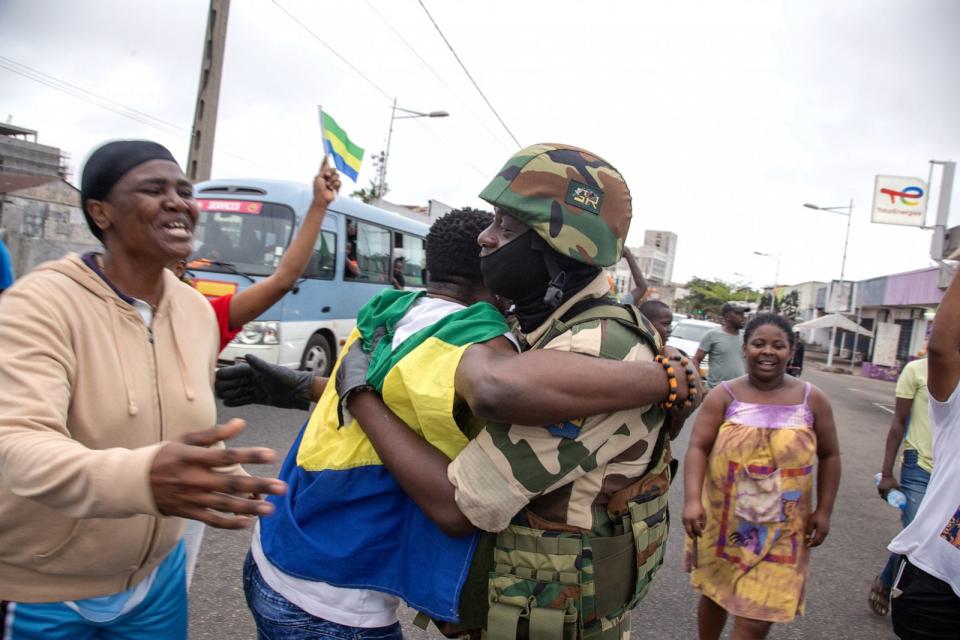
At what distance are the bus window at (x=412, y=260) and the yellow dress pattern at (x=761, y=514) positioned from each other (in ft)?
26.7

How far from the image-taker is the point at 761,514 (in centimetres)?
271

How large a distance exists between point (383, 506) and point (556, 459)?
41 centimetres

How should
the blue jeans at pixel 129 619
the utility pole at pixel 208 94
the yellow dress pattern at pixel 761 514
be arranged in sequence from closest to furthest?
the blue jeans at pixel 129 619
the yellow dress pattern at pixel 761 514
the utility pole at pixel 208 94

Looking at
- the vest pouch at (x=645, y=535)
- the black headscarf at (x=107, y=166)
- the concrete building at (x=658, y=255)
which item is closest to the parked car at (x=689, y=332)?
the vest pouch at (x=645, y=535)

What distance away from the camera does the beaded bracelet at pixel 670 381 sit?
1314 mm

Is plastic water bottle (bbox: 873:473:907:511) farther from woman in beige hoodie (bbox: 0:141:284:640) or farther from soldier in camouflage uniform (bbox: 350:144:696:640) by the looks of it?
woman in beige hoodie (bbox: 0:141:284:640)

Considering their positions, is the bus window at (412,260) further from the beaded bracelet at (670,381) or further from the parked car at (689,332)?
the beaded bracelet at (670,381)

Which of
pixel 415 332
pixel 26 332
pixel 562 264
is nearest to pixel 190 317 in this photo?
pixel 26 332

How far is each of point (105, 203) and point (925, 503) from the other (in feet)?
9.00

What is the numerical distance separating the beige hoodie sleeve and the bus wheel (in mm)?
6585

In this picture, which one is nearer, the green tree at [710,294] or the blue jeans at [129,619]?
the blue jeans at [129,619]

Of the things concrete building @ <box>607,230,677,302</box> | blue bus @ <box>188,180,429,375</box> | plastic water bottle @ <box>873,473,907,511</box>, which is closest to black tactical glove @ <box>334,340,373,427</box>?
plastic water bottle @ <box>873,473,907,511</box>

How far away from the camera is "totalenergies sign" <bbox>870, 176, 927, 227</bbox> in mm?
28453

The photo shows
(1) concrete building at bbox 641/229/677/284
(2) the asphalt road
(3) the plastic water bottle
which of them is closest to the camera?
(2) the asphalt road
